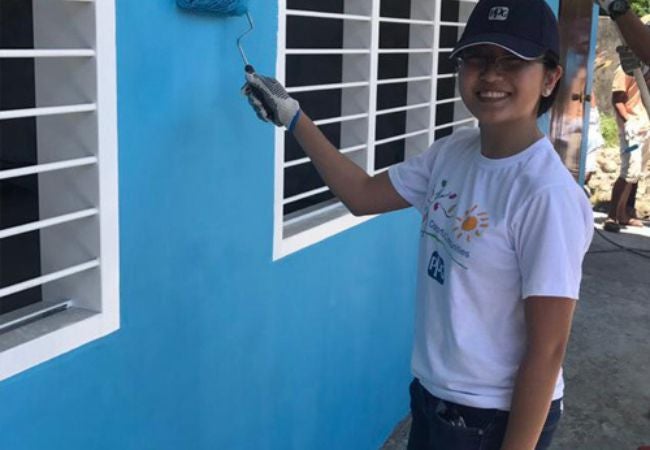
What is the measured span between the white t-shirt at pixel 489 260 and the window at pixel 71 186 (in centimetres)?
73

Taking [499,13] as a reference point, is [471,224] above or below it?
below

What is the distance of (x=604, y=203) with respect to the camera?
9.62 meters

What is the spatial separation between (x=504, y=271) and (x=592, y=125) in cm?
750

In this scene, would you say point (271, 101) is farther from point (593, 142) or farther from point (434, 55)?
point (593, 142)

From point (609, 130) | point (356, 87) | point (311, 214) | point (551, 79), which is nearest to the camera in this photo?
point (551, 79)

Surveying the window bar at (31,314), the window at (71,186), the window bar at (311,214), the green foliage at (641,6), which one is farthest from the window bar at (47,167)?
the green foliage at (641,6)

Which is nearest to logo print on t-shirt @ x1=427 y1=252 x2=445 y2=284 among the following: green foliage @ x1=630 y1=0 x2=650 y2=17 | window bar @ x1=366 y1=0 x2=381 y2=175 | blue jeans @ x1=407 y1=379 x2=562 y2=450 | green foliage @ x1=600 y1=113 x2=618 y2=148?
blue jeans @ x1=407 y1=379 x2=562 y2=450

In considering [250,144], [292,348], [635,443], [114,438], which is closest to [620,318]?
[635,443]

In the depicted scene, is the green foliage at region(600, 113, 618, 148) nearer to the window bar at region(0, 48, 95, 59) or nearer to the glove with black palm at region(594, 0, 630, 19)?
the glove with black palm at region(594, 0, 630, 19)

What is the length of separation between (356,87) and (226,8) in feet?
3.67

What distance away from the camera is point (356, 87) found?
126 inches

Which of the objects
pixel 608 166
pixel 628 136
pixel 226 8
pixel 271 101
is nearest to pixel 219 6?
pixel 226 8

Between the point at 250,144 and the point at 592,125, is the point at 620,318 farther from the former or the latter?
the point at 250,144

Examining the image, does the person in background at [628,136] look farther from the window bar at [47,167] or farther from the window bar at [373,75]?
the window bar at [47,167]
